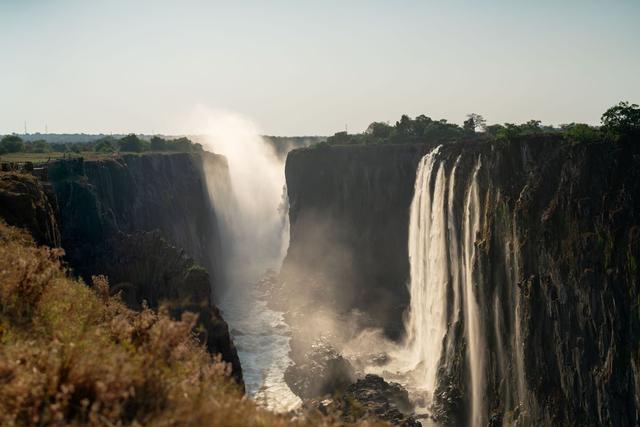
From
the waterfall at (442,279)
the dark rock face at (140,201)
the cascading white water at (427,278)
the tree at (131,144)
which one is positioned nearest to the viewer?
the waterfall at (442,279)

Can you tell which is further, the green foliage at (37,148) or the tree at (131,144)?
the tree at (131,144)

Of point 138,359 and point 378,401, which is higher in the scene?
point 138,359

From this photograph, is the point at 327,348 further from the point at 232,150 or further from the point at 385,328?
the point at 232,150

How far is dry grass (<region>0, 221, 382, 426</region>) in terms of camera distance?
7.02m

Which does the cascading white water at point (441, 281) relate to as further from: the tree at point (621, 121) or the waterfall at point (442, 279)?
the tree at point (621, 121)

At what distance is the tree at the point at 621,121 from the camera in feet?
100

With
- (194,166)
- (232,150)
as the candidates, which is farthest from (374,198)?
(232,150)

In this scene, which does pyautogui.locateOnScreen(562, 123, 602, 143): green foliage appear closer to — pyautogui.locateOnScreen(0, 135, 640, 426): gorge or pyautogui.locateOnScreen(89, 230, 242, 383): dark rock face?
pyautogui.locateOnScreen(0, 135, 640, 426): gorge

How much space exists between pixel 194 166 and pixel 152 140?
20.8 m

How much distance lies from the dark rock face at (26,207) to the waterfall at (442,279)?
1069 inches

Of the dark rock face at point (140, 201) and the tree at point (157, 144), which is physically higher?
the tree at point (157, 144)

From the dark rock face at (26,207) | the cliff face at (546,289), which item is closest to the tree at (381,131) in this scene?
the cliff face at (546,289)

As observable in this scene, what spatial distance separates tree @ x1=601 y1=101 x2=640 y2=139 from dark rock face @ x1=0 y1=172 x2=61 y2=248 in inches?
1066

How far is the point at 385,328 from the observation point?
60.4 metres
